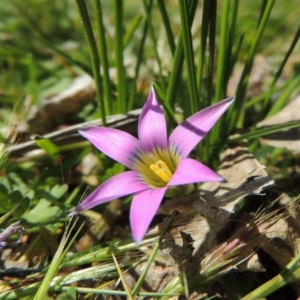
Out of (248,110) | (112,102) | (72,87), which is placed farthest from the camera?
(72,87)

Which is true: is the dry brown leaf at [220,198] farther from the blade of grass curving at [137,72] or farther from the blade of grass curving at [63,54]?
the blade of grass curving at [63,54]

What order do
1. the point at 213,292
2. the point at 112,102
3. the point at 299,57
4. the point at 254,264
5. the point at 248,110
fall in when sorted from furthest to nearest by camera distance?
the point at 299,57, the point at 248,110, the point at 112,102, the point at 213,292, the point at 254,264

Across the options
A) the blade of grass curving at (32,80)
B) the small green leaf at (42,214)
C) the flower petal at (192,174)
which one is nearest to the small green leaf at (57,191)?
the small green leaf at (42,214)

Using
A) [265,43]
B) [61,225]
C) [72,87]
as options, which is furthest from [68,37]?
[61,225]

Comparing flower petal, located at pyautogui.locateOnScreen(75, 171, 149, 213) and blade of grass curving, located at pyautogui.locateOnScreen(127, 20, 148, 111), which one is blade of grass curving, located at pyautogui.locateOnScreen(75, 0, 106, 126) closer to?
blade of grass curving, located at pyautogui.locateOnScreen(127, 20, 148, 111)

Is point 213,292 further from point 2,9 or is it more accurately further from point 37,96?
point 2,9

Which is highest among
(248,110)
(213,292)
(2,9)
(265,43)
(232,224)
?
(2,9)

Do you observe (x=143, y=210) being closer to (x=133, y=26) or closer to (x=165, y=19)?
(x=165, y=19)

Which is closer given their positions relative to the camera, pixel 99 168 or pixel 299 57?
pixel 99 168

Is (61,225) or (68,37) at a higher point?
(68,37)
